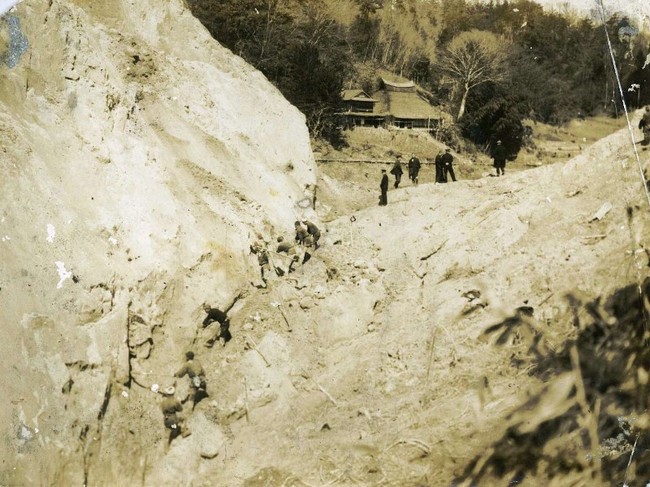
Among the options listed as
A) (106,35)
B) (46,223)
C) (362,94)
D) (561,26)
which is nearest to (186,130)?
(106,35)

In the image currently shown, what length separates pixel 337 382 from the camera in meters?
9.26

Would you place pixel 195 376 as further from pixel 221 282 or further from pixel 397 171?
pixel 397 171

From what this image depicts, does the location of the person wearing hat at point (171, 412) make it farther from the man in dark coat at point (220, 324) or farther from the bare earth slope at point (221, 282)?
the man in dark coat at point (220, 324)

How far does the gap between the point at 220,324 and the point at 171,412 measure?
145cm

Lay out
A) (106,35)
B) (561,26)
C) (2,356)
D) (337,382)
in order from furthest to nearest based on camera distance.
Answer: (561,26)
(106,35)
(337,382)
(2,356)

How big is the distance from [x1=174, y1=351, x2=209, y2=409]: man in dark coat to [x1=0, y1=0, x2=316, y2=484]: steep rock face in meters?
0.34

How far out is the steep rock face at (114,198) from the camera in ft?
27.1

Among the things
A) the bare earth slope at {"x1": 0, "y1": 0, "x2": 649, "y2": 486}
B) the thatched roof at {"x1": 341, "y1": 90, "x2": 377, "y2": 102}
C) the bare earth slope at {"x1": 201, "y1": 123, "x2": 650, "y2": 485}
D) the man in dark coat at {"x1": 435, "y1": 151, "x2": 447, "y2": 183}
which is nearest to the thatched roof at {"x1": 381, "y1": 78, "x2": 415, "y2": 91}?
the thatched roof at {"x1": 341, "y1": 90, "x2": 377, "y2": 102}

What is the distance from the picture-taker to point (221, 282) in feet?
32.2

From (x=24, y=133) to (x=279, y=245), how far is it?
411cm

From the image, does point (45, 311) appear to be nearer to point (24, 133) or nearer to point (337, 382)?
point (24, 133)

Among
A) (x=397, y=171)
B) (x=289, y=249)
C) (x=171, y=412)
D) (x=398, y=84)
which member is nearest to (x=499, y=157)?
(x=397, y=171)

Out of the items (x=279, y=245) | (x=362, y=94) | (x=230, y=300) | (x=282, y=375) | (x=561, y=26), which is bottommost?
(x=282, y=375)

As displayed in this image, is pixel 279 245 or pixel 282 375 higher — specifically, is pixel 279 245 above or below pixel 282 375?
above
